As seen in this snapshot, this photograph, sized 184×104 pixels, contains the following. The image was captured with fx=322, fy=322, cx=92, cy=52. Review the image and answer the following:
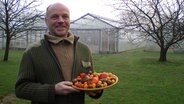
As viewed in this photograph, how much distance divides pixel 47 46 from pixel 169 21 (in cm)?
1787

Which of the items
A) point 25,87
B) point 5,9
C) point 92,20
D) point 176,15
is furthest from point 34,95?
point 92,20

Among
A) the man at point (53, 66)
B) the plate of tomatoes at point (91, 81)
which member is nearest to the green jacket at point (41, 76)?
the man at point (53, 66)

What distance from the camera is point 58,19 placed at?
281cm

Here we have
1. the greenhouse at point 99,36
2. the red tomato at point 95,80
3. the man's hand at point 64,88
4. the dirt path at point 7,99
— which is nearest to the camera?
the man's hand at point 64,88

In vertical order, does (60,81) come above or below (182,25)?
below

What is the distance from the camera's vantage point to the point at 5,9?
18.3 metres

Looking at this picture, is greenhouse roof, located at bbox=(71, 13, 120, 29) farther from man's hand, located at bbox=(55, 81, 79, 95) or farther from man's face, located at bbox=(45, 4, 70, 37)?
man's hand, located at bbox=(55, 81, 79, 95)

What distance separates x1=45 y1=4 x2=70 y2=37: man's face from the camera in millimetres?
2811

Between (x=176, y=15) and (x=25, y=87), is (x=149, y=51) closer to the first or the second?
(x=176, y=15)

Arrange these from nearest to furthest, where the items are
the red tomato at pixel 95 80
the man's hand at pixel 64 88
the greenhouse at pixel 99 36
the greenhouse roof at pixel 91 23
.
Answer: the man's hand at pixel 64 88, the red tomato at pixel 95 80, the greenhouse at pixel 99 36, the greenhouse roof at pixel 91 23

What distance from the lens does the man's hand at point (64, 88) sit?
2.59 metres

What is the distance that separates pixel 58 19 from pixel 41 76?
516 millimetres

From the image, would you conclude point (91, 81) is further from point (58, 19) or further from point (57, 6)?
point (57, 6)

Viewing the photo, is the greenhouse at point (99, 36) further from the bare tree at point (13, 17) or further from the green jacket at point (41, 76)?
the green jacket at point (41, 76)
